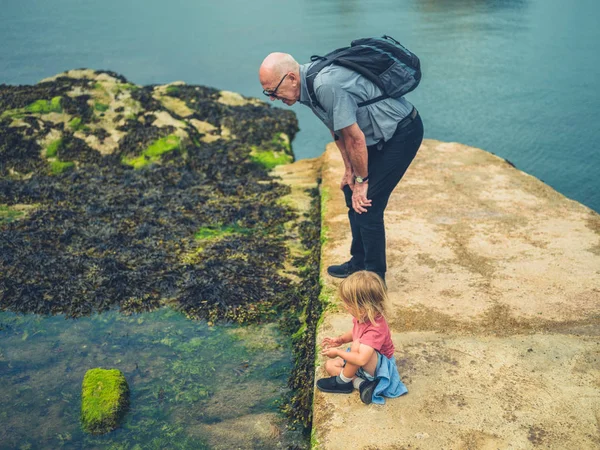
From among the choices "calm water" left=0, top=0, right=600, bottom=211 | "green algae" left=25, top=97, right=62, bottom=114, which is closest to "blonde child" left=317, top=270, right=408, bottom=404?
"calm water" left=0, top=0, right=600, bottom=211

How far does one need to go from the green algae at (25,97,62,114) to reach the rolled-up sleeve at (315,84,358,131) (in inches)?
327

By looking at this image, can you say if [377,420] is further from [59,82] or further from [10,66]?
[10,66]

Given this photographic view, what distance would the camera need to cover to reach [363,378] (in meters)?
4.18

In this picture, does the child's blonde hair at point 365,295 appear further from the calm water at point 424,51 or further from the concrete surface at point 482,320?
the calm water at point 424,51

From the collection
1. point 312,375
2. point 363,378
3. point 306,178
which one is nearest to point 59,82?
point 306,178

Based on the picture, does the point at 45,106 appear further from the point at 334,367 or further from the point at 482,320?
the point at 482,320

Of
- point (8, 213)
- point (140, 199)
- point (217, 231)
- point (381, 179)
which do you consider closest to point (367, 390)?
point (381, 179)

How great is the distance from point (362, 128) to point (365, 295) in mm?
1358

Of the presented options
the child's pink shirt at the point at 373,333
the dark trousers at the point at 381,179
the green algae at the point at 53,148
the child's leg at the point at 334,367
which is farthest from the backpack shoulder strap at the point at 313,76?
the green algae at the point at 53,148

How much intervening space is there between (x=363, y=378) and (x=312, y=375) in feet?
3.72

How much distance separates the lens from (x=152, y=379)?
5477 mm

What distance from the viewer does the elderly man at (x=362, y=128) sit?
426cm

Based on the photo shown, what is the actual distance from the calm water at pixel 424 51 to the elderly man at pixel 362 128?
696 cm

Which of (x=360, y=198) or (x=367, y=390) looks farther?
(x=360, y=198)
